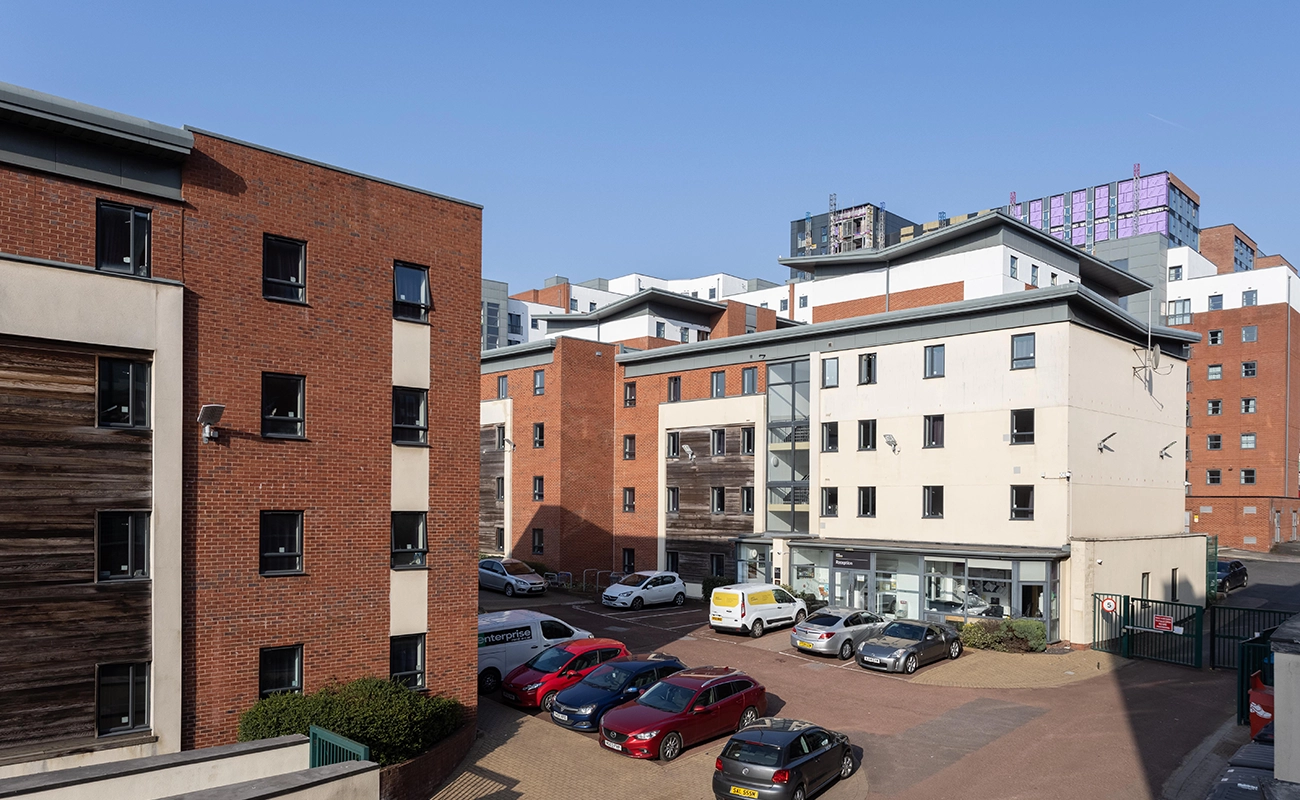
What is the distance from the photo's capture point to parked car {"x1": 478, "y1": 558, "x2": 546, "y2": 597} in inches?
1613

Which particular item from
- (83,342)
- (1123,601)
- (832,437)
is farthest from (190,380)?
(1123,601)

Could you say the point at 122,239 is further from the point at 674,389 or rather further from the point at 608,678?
the point at 674,389

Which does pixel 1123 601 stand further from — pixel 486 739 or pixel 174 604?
pixel 174 604

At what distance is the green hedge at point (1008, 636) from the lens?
2898cm

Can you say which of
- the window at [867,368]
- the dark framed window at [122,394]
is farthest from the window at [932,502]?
the dark framed window at [122,394]

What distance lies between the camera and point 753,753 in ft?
52.8

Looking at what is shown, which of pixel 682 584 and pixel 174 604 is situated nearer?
pixel 174 604

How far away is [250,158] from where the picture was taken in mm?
17562

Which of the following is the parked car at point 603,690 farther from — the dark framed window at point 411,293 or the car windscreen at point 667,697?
the dark framed window at point 411,293

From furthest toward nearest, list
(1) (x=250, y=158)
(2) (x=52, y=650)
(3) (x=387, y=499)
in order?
(3) (x=387, y=499) → (1) (x=250, y=158) → (2) (x=52, y=650)

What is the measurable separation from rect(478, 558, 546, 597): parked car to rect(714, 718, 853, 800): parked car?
2502 cm

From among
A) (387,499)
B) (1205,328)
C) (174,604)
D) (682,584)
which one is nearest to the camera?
(174,604)

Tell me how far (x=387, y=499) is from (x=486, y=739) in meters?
5.85

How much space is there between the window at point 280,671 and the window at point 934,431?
23774 millimetres
